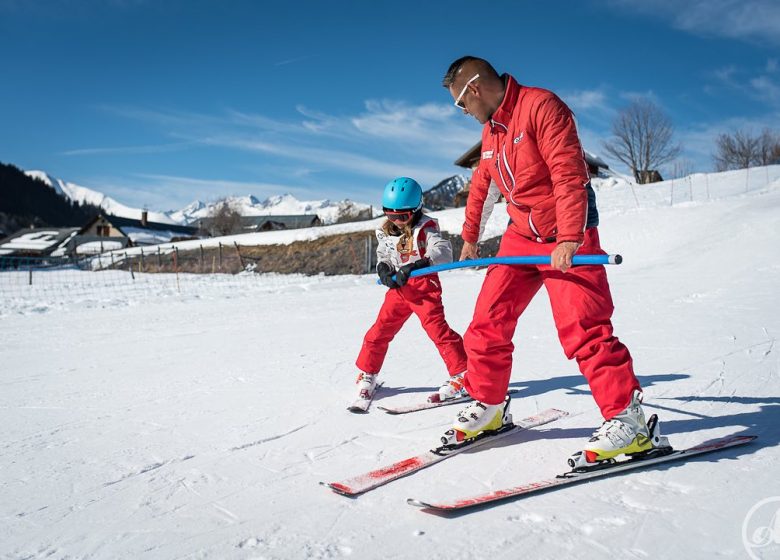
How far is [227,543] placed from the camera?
73.5 inches

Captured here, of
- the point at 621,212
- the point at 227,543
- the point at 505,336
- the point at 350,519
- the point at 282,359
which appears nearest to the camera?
the point at 227,543

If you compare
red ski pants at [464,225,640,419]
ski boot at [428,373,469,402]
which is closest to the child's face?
red ski pants at [464,225,640,419]

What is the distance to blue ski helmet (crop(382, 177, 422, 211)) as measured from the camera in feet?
12.5

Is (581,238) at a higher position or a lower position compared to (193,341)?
higher

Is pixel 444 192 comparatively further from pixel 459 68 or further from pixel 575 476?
pixel 575 476

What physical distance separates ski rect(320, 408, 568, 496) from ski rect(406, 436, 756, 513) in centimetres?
23

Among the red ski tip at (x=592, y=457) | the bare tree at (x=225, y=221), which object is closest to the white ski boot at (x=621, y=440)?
the red ski tip at (x=592, y=457)

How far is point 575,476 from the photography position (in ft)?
7.52

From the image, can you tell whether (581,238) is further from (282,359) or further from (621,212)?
(621,212)

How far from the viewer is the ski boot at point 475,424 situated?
274cm

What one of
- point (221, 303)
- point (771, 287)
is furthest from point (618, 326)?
point (221, 303)

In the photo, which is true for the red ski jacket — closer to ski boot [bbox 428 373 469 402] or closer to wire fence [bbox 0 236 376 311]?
ski boot [bbox 428 373 469 402]

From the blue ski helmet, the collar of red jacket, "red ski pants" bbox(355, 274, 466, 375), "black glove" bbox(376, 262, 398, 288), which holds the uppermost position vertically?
the collar of red jacket

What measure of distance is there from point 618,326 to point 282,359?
155 inches
